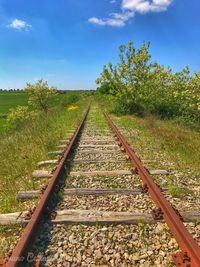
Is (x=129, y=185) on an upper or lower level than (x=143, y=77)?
lower

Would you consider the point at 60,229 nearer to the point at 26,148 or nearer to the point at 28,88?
the point at 26,148

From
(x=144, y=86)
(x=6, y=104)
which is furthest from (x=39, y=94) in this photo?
(x=6, y=104)

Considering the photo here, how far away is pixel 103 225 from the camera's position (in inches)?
158

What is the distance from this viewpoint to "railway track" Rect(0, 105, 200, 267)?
3283 mm

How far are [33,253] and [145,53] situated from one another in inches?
738

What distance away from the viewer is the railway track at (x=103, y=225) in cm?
328

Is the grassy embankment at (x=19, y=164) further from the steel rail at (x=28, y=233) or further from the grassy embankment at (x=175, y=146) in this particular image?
the grassy embankment at (x=175, y=146)

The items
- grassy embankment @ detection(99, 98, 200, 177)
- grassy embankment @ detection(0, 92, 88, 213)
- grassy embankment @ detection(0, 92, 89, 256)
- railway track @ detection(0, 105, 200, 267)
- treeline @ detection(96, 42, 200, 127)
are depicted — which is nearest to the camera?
railway track @ detection(0, 105, 200, 267)

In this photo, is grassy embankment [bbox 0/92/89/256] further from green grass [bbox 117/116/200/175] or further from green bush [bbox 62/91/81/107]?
green bush [bbox 62/91/81/107]

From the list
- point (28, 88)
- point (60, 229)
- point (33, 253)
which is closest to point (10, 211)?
point (60, 229)

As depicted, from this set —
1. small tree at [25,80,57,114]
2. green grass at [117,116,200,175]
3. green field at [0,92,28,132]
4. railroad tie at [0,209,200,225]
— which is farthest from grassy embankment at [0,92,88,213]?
small tree at [25,80,57,114]

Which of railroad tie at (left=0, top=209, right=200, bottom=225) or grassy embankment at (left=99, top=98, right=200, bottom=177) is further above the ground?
grassy embankment at (left=99, top=98, right=200, bottom=177)

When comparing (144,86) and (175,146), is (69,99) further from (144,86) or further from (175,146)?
(175,146)

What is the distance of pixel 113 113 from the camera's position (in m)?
22.5
